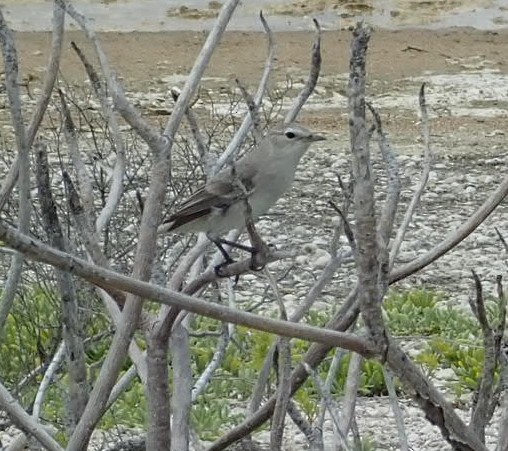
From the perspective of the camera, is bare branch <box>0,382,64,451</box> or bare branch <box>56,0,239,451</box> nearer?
bare branch <box>56,0,239,451</box>

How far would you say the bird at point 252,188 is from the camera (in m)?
2.97

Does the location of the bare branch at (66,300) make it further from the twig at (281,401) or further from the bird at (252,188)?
the bird at (252,188)

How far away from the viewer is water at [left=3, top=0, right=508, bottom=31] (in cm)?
1880

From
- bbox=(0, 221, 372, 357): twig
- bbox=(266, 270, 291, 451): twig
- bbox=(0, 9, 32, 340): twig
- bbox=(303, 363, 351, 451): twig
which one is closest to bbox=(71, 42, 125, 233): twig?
bbox=(0, 9, 32, 340): twig

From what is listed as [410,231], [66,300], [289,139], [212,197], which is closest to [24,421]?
[66,300]

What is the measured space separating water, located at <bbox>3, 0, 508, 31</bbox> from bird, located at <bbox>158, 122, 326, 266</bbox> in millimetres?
15271

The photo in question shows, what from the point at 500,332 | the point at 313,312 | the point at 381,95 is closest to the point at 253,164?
the point at 500,332

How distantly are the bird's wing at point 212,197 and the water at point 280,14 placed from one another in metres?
15.5

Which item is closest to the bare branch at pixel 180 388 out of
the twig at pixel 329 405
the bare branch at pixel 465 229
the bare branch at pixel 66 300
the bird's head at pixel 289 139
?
the bare branch at pixel 66 300

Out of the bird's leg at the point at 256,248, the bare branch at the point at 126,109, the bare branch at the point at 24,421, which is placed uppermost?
the bare branch at the point at 126,109

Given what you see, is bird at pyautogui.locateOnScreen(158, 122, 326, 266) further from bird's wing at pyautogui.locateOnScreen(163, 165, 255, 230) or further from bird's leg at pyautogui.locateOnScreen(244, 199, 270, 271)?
bird's leg at pyautogui.locateOnScreen(244, 199, 270, 271)

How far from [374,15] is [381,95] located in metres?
4.65

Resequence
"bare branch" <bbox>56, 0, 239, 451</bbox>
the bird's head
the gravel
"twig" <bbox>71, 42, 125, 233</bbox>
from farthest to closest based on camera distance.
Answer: the gravel
the bird's head
"twig" <bbox>71, 42, 125, 233</bbox>
"bare branch" <bbox>56, 0, 239, 451</bbox>

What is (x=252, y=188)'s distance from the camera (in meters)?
3.22
